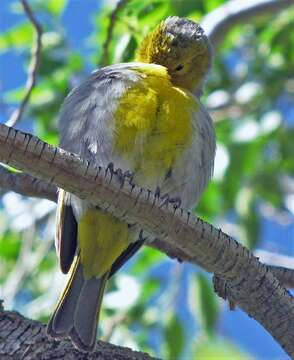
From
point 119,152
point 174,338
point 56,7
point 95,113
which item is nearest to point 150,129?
point 119,152

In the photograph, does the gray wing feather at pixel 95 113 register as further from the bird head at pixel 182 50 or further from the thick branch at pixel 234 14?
the thick branch at pixel 234 14

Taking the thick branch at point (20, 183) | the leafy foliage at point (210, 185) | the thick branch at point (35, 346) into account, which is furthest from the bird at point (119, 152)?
the leafy foliage at point (210, 185)

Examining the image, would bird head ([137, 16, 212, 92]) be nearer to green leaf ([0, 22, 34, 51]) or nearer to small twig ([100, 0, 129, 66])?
small twig ([100, 0, 129, 66])

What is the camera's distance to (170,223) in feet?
9.20

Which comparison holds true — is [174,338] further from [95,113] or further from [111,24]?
[111,24]

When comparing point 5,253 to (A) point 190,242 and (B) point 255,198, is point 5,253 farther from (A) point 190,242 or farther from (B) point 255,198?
(A) point 190,242

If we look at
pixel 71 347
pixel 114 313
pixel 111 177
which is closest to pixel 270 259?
pixel 114 313

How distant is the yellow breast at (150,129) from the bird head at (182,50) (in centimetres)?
39

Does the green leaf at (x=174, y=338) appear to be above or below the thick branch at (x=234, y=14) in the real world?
below

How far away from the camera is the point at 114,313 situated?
16.3 feet

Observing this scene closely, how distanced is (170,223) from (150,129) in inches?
35.8

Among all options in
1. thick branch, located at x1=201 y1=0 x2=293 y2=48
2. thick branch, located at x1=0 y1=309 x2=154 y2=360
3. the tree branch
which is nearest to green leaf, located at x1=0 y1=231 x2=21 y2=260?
thick branch, located at x1=201 y1=0 x2=293 y2=48

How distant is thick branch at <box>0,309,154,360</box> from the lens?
2.91 m

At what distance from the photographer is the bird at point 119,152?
362 cm
